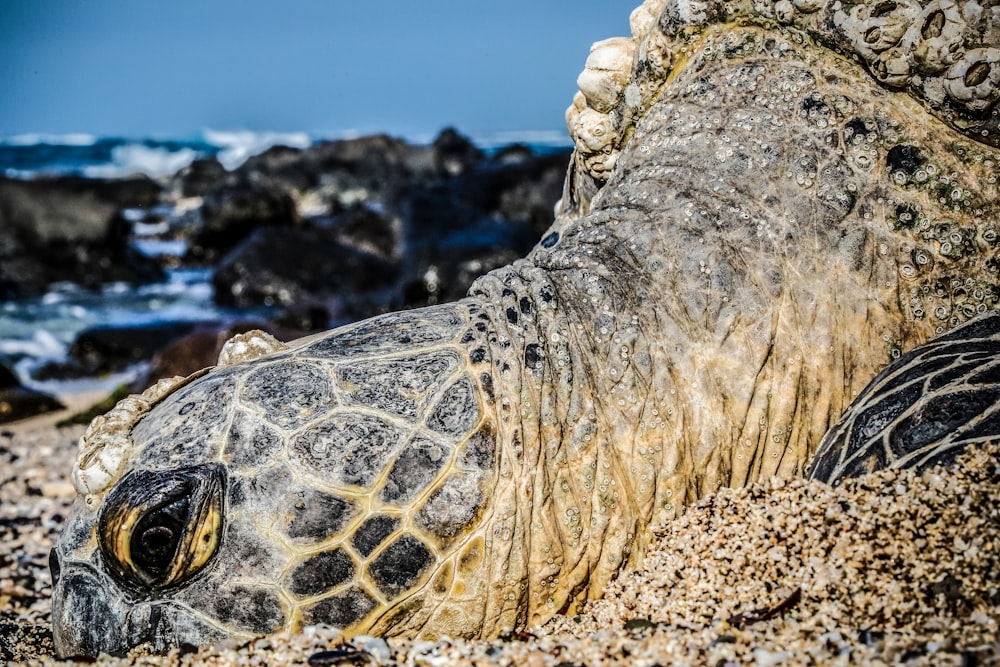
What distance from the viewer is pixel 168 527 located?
6.87 feet

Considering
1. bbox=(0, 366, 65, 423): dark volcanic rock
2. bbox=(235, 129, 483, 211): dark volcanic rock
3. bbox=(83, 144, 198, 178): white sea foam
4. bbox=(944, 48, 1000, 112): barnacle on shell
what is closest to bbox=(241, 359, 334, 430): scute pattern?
bbox=(944, 48, 1000, 112): barnacle on shell

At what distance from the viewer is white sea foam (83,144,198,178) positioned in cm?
4444

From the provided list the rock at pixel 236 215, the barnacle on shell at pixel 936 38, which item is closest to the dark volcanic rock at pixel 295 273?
the rock at pixel 236 215

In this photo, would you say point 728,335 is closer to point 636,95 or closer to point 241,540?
point 636,95

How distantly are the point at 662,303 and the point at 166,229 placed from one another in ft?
74.4

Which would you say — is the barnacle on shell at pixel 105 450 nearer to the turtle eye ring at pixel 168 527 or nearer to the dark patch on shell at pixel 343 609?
the turtle eye ring at pixel 168 527

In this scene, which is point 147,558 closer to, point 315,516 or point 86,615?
point 86,615

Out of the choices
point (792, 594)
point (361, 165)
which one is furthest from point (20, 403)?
point (361, 165)

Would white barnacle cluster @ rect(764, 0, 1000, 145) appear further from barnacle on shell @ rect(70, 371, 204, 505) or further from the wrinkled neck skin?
barnacle on shell @ rect(70, 371, 204, 505)

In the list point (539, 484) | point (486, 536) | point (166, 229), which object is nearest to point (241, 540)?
point (486, 536)

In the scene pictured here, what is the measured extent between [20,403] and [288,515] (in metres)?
7.14

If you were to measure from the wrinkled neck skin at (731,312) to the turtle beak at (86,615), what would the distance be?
3.34ft

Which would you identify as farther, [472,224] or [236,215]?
[236,215]

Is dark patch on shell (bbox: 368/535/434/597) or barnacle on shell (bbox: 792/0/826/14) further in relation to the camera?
barnacle on shell (bbox: 792/0/826/14)
